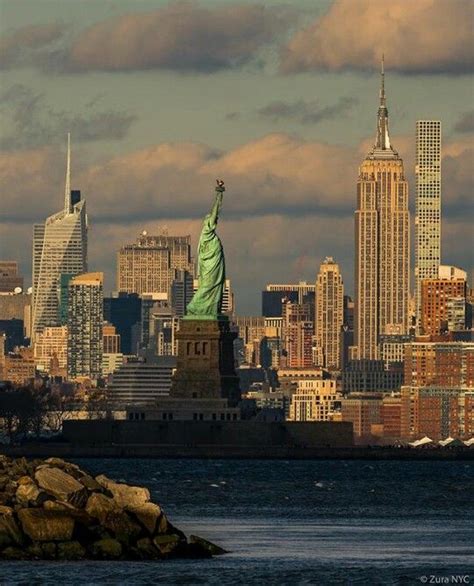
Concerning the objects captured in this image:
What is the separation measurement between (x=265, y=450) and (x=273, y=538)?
288 ft

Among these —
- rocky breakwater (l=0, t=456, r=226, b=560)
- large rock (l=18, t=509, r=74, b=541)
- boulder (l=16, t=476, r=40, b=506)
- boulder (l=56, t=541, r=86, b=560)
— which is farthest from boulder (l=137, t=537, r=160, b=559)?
boulder (l=16, t=476, r=40, b=506)

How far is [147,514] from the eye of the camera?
2916 inches

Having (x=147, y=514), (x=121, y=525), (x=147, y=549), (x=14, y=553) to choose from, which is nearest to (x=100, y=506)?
Answer: (x=121, y=525)

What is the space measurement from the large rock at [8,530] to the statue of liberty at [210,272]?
3829 inches

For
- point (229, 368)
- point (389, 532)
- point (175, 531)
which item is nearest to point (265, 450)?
point (229, 368)

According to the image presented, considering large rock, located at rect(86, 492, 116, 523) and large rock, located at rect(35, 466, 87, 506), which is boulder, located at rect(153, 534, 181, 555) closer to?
large rock, located at rect(86, 492, 116, 523)

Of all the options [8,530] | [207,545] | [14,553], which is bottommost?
[14,553]

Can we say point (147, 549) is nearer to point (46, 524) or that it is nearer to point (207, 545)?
point (46, 524)

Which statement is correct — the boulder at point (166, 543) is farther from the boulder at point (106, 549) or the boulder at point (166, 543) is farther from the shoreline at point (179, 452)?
the shoreline at point (179, 452)

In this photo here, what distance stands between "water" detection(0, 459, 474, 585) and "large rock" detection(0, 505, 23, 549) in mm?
1218

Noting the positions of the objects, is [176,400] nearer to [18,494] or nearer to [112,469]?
[112,469]

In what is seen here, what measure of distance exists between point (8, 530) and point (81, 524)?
173 centimetres

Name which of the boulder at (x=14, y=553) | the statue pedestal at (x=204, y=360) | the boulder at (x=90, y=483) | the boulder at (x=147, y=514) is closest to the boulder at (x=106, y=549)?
the boulder at (x=147, y=514)

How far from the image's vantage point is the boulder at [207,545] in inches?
2968
